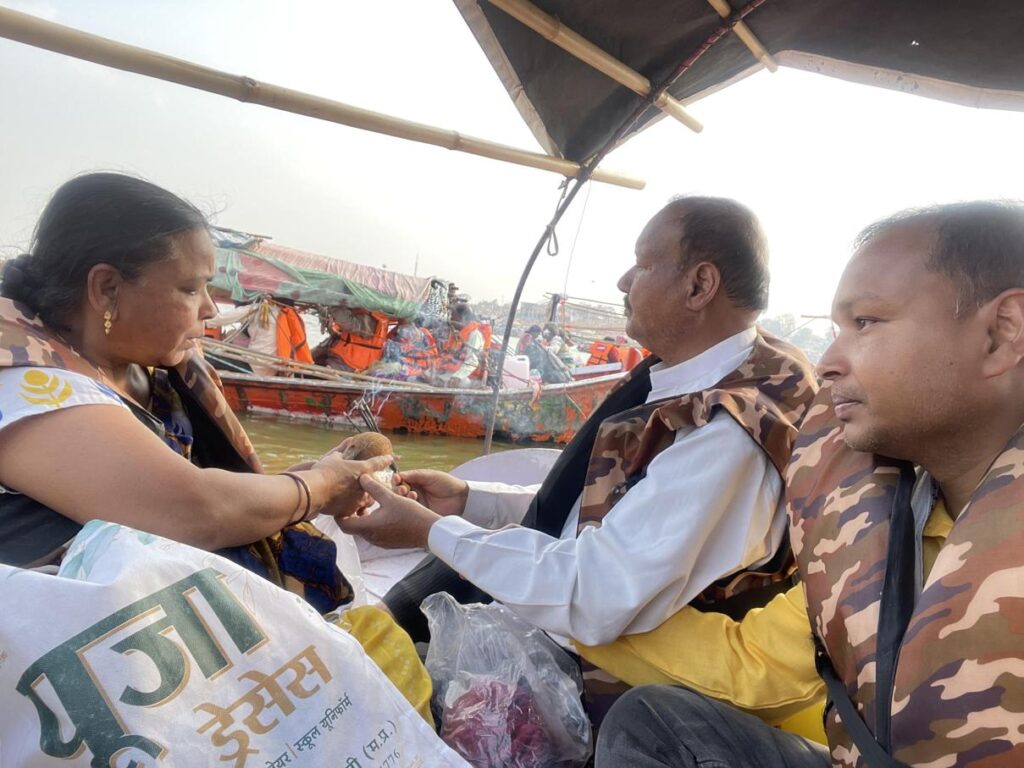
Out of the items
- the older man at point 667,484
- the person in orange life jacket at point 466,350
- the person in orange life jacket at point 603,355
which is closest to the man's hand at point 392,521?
the older man at point 667,484

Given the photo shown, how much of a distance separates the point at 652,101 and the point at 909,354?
227 centimetres

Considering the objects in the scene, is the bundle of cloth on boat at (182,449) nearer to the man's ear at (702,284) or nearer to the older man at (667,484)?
the older man at (667,484)

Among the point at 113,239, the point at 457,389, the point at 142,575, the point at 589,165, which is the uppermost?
the point at 589,165

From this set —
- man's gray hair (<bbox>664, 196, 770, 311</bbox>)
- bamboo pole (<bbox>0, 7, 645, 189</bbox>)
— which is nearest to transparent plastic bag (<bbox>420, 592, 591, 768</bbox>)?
man's gray hair (<bbox>664, 196, 770, 311</bbox>)

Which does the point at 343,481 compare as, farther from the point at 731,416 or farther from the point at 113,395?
the point at 731,416

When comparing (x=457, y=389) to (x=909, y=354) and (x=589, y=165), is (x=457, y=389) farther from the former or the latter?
(x=909, y=354)

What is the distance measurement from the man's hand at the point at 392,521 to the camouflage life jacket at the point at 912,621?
1051 mm

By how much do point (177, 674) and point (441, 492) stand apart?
155cm

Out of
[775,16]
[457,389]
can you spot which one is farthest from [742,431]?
[457,389]

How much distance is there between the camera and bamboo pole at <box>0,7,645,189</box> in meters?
1.73

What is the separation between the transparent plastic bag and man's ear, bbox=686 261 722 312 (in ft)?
3.70

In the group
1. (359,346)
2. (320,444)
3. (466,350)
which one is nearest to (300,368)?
(320,444)

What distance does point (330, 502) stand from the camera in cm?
190

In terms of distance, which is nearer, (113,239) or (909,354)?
(909,354)
